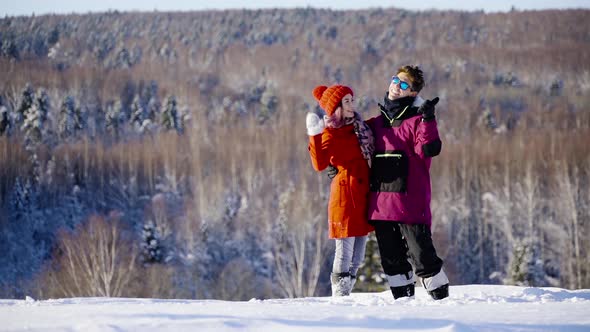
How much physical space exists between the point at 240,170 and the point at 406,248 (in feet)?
148

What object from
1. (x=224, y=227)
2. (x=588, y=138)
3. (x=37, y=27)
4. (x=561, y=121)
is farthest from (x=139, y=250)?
(x=37, y=27)

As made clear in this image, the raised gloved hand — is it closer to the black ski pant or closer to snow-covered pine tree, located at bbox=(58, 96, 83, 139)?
the black ski pant

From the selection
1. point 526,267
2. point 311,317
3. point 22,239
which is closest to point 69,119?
point 22,239

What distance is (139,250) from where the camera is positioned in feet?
121

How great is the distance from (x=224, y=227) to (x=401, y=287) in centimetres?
3661

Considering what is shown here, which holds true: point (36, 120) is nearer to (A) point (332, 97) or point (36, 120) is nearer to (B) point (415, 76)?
(A) point (332, 97)

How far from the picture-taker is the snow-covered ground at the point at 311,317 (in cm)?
349

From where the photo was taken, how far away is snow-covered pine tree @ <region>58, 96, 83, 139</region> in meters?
57.0

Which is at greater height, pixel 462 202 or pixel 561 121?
pixel 561 121

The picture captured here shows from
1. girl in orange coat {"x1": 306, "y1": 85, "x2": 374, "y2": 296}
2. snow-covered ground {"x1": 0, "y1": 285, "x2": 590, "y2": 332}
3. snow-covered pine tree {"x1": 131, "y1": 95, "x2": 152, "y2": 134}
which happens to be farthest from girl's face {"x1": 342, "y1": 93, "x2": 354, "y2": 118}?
snow-covered pine tree {"x1": 131, "y1": 95, "x2": 152, "y2": 134}

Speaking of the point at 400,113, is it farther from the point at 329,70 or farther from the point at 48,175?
the point at 329,70

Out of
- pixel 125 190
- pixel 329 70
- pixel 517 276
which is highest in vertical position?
pixel 329 70

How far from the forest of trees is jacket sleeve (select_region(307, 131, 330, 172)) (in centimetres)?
1830

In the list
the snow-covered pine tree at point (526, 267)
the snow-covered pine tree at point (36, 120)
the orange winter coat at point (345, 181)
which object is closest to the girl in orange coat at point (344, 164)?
the orange winter coat at point (345, 181)
